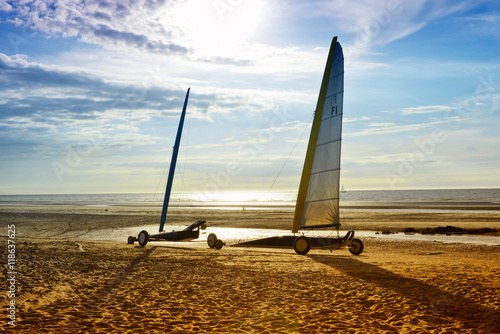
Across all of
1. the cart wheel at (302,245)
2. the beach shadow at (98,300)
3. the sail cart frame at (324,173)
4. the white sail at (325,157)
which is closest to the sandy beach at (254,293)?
the beach shadow at (98,300)

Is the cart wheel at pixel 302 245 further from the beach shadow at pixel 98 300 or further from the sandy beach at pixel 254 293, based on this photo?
the beach shadow at pixel 98 300

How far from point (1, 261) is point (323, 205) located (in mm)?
13152

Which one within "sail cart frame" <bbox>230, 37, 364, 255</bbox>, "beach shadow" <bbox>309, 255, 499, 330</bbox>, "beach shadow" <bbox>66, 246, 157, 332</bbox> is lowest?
"beach shadow" <bbox>66, 246, 157, 332</bbox>

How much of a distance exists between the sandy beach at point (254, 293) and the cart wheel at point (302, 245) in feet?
1.61

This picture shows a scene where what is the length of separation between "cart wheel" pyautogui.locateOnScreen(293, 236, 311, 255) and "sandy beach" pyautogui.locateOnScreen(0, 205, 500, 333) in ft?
1.61

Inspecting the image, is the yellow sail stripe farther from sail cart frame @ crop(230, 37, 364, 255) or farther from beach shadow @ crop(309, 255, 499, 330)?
beach shadow @ crop(309, 255, 499, 330)

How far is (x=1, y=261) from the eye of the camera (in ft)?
47.1

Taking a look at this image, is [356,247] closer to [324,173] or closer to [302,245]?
[302,245]

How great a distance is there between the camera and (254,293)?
10.7 metres

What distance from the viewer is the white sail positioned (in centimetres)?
1803

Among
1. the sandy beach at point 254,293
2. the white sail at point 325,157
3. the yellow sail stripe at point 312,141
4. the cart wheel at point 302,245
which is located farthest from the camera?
the yellow sail stripe at point 312,141

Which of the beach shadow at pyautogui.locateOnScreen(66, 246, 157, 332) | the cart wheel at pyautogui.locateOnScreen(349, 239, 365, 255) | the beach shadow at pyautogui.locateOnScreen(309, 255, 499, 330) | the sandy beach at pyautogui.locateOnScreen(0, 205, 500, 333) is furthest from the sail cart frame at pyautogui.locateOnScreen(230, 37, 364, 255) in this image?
the beach shadow at pyautogui.locateOnScreen(66, 246, 157, 332)

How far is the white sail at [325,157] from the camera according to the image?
1803cm

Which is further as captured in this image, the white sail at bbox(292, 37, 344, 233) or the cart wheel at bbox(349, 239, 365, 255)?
the cart wheel at bbox(349, 239, 365, 255)
